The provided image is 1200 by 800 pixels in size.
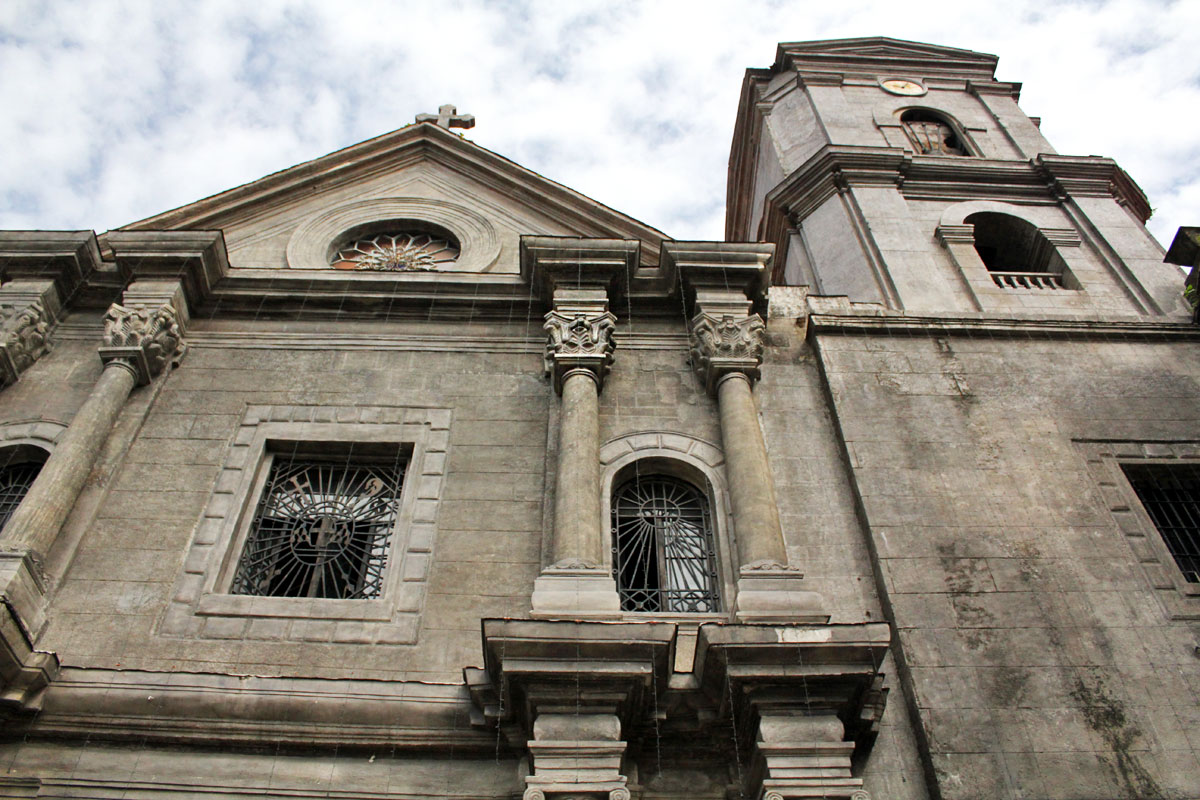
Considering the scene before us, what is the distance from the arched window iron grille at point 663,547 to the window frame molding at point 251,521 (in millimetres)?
1788

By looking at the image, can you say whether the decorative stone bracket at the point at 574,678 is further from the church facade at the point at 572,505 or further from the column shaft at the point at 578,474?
the column shaft at the point at 578,474

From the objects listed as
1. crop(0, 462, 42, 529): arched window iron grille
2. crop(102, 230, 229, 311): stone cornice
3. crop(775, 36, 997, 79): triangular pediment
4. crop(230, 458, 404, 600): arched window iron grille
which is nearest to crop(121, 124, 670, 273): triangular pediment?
crop(102, 230, 229, 311): stone cornice

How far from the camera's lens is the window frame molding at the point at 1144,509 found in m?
8.67

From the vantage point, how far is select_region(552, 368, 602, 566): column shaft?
28.3ft

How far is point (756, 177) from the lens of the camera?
20297 mm

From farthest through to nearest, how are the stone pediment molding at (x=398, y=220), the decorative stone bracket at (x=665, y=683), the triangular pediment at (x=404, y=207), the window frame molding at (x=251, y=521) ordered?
the triangular pediment at (x=404, y=207) < the stone pediment molding at (x=398, y=220) < the window frame molding at (x=251, y=521) < the decorative stone bracket at (x=665, y=683)

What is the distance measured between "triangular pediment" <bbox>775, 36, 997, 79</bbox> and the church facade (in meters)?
5.97

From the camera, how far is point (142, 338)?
35.2 ft

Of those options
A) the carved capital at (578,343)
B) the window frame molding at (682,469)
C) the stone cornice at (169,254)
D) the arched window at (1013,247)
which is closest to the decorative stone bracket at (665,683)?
the window frame molding at (682,469)

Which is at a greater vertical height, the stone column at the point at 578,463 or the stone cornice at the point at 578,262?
the stone cornice at the point at 578,262

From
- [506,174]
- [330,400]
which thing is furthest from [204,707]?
[506,174]

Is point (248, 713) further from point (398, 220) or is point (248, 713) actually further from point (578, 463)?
A: point (398, 220)

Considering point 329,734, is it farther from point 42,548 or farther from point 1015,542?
point 1015,542

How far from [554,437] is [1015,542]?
173 inches
